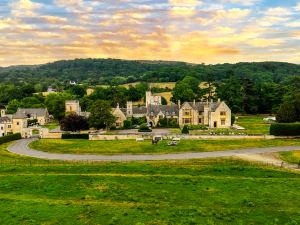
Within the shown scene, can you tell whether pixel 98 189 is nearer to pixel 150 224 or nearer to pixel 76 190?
pixel 76 190

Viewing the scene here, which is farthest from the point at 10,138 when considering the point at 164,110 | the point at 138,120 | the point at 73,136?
the point at 164,110

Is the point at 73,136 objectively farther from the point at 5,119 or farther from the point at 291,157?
the point at 291,157

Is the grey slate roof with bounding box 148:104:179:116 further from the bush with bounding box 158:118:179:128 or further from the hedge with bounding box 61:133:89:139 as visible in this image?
the hedge with bounding box 61:133:89:139

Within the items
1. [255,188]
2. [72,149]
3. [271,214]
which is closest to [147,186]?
[255,188]

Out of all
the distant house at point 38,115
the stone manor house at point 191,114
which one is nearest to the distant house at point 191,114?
the stone manor house at point 191,114

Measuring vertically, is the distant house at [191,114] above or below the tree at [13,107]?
below

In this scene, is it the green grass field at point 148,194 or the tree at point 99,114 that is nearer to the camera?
the green grass field at point 148,194

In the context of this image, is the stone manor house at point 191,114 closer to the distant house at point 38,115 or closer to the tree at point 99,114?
the tree at point 99,114
